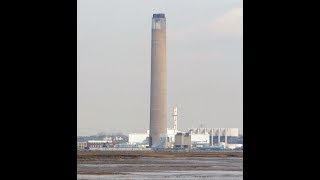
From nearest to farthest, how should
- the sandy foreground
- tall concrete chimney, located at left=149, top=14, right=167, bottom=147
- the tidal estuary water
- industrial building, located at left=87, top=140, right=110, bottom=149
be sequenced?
the tidal estuary water < the sandy foreground < tall concrete chimney, located at left=149, top=14, right=167, bottom=147 < industrial building, located at left=87, top=140, right=110, bottom=149

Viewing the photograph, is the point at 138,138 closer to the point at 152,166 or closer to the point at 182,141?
the point at 182,141

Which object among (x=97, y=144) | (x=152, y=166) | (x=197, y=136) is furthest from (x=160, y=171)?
(x=97, y=144)

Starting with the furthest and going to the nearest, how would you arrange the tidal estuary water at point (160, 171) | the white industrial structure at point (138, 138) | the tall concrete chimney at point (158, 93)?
the white industrial structure at point (138, 138)
the tall concrete chimney at point (158, 93)
the tidal estuary water at point (160, 171)

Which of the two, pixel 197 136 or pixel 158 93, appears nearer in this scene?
pixel 158 93

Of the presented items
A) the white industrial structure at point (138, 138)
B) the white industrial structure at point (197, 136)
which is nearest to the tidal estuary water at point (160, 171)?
the white industrial structure at point (197, 136)

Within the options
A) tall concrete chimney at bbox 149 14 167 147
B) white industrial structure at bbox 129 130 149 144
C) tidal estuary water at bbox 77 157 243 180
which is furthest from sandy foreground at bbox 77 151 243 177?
white industrial structure at bbox 129 130 149 144

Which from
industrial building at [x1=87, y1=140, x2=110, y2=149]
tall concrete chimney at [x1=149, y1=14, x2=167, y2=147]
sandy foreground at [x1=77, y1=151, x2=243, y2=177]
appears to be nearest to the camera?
sandy foreground at [x1=77, y1=151, x2=243, y2=177]

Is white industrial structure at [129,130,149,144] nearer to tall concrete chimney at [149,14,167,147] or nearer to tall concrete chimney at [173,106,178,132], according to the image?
tall concrete chimney at [173,106,178,132]

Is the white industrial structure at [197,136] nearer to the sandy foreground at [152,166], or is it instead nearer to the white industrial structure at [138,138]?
the white industrial structure at [138,138]
